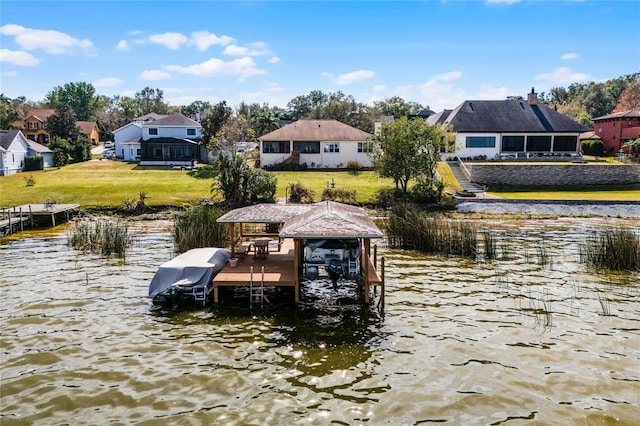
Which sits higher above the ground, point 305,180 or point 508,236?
point 305,180

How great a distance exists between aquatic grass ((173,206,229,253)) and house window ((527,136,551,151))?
44537 millimetres

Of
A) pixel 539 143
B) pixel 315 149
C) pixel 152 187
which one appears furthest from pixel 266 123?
pixel 539 143

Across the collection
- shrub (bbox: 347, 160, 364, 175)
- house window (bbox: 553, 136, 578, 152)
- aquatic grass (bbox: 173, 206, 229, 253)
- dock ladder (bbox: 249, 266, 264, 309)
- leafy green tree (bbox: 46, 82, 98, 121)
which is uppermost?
leafy green tree (bbox: 46, 82, 98, 121)

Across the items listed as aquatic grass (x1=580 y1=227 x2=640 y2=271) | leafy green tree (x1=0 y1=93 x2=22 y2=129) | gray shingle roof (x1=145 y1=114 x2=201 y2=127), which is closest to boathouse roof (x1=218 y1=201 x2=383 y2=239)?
aquatic grass (x1=580 y1=227 x2=640 y2=271)

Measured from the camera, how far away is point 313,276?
17484 mm

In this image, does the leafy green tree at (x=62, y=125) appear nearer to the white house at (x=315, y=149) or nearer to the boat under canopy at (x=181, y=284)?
the white house at (x=315, y=149)

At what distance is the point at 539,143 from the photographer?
193 ft

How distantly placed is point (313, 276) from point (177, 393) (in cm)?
690

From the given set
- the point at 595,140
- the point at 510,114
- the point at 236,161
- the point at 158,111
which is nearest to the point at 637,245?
the point at 236,161

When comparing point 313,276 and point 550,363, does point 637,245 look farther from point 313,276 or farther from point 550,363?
point 313,276

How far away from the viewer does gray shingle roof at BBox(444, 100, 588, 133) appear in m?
57.9

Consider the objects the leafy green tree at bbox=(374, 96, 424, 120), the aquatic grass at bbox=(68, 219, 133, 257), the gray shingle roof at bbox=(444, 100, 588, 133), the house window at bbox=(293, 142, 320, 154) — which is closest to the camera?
the aquatic grass at bbox=(68, 219, 133, 257)

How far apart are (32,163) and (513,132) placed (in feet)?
177

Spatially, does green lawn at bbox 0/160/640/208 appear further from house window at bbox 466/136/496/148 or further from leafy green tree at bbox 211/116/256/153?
house window at bbox 466/136/496/148
